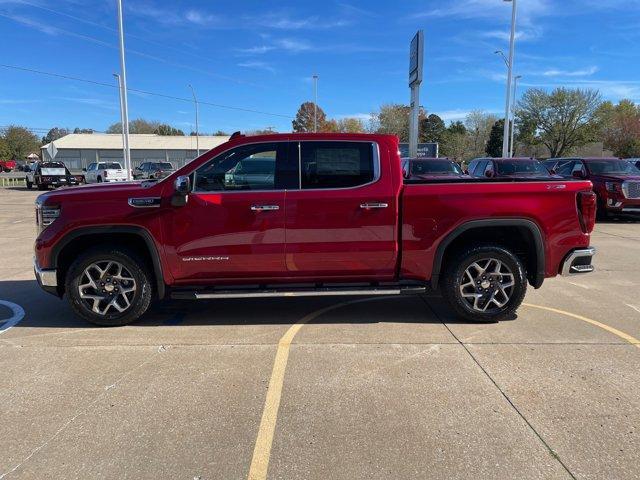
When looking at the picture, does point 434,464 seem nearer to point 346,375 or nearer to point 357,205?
point 346,375

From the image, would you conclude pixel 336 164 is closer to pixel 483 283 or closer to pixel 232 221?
pixel 232 221

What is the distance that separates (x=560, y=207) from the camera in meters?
5.11

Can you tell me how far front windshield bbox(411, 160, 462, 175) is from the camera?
48.9ft

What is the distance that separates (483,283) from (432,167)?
10.4m

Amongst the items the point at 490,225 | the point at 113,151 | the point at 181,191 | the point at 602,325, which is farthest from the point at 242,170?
the point at 113,151

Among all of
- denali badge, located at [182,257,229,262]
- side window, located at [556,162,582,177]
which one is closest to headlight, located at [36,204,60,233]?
denali badge, located at [182,257,229,262]

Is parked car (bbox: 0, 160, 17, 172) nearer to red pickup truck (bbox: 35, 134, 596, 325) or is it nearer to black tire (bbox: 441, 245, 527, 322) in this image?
red pickup truck (bbox: 35, 134, 596, 325)

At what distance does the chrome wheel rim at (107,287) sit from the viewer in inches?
201

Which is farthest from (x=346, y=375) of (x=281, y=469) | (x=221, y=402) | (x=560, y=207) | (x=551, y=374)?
(x=560, y=207)

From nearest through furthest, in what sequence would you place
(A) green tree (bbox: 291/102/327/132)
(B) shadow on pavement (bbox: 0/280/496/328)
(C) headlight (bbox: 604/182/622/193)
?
(B) shadow on pavement (bbox: 0/280/496/328) → (C) headlight (bbox: 604/182/622/193) → (A) green tree (bbox: 291/102/327/132)

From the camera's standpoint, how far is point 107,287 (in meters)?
5.16

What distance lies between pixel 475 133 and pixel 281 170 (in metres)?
83.4

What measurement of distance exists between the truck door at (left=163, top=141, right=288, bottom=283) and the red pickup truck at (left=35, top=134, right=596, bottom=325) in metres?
0.01

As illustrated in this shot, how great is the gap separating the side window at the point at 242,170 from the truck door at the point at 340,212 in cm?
24
